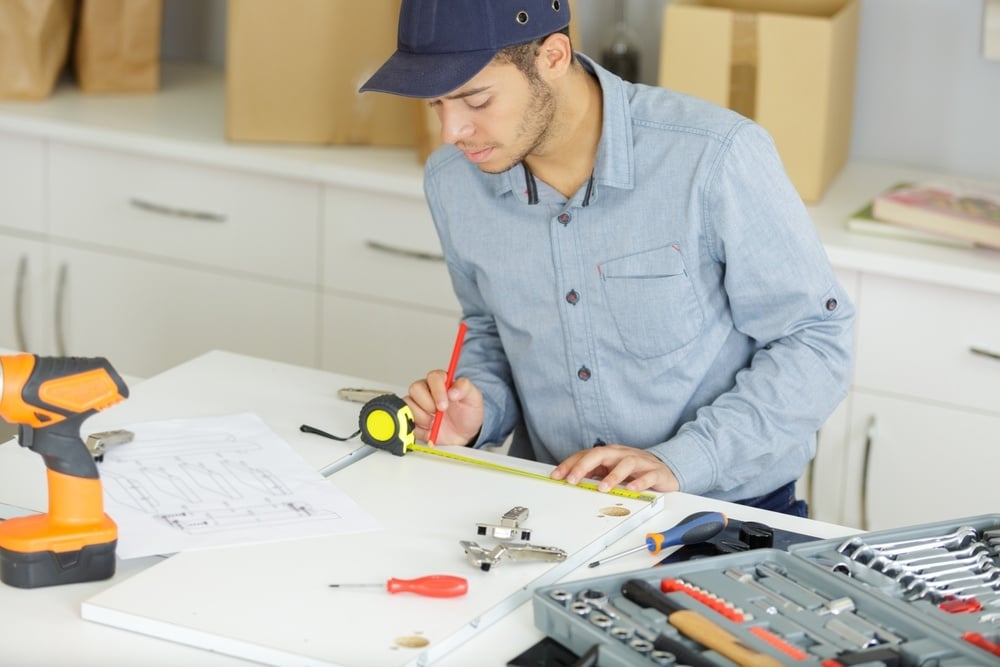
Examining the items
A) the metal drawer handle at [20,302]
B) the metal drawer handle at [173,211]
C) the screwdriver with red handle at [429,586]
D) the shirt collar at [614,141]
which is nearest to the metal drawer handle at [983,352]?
the shirt collar at [614,141]

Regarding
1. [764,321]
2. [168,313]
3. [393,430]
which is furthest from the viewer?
[168,313]

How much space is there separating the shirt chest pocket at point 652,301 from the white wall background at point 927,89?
1331 millimetres

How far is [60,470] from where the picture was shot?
4.13ft

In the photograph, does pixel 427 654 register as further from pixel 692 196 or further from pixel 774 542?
pixel 692 196

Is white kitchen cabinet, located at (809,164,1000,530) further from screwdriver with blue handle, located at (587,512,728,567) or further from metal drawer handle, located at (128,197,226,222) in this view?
metal drawer handle, located at (128,197,226,222)

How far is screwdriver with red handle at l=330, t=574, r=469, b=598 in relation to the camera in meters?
1.25

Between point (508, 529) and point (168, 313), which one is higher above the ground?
point (508, 529)

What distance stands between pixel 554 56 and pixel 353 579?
69 centimetres

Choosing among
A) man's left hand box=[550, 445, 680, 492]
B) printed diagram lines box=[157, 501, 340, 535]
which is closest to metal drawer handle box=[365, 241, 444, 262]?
man's left hand box=[550, 445, 680, 492]

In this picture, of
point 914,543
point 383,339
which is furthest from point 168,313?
point 914,543

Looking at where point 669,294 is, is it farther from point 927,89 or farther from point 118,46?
point 118,46

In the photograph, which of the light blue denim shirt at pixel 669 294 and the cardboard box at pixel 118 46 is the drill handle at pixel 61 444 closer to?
the light blue denim shirt at pixel 669 294

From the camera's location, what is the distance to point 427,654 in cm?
116

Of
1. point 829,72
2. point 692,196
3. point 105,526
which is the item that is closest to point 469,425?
point 692,196
